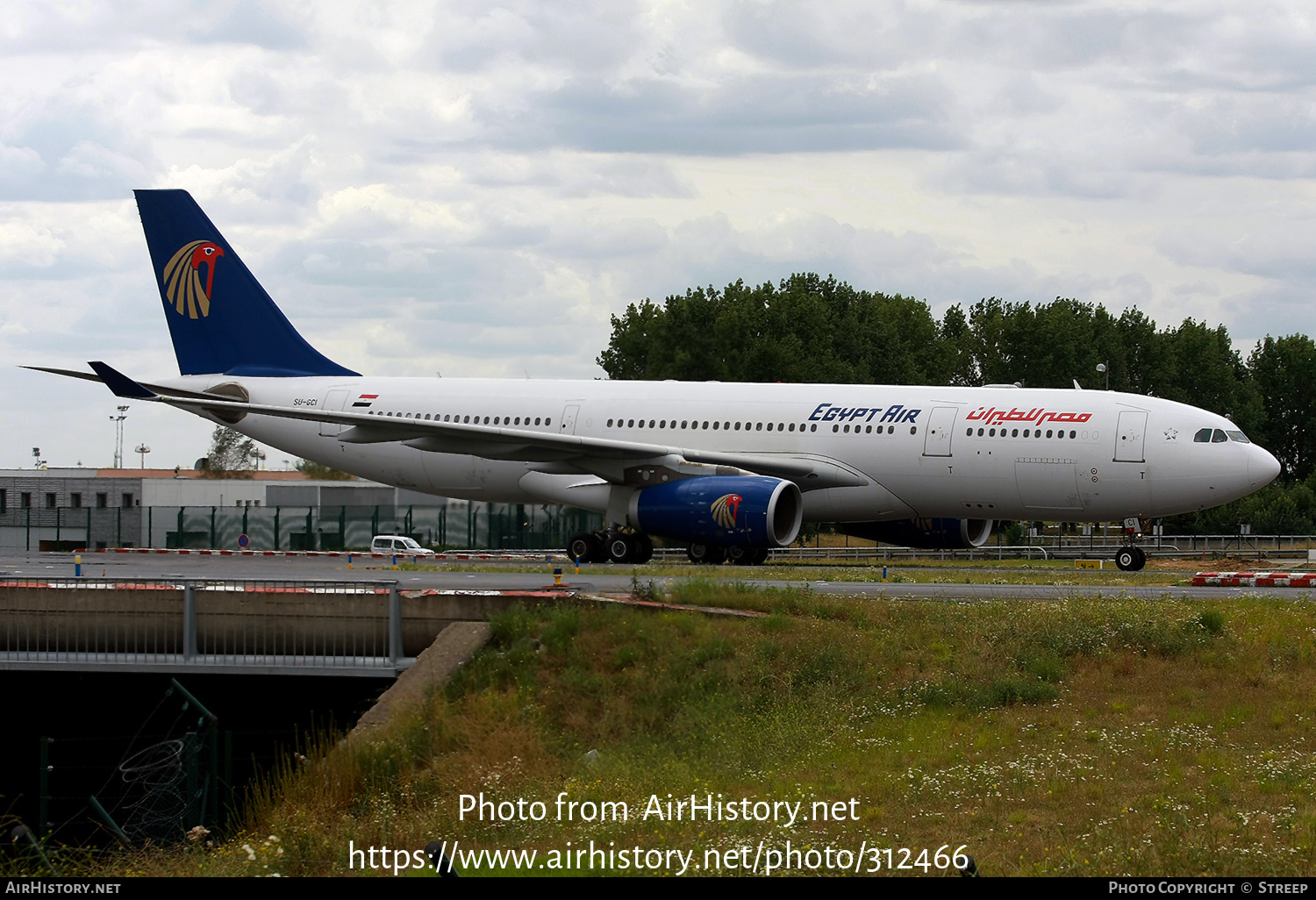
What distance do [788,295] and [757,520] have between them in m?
48.4

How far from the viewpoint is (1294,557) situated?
40.5 m

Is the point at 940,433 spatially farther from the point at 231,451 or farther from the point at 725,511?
the point at 231,451

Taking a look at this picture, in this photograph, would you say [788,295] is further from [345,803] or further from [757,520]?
[345,803]

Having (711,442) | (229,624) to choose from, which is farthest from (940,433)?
(229,624)

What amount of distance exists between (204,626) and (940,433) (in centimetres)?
Result: 1492

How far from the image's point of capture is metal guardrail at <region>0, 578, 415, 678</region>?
54.9 feet

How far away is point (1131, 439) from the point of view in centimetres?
2642

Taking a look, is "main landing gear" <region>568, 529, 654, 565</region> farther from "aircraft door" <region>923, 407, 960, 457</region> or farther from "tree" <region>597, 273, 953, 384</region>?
"tree" <region>597, 273, 953, 384</region>

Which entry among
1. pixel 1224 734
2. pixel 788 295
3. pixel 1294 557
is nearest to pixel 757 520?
pixel 1224 734

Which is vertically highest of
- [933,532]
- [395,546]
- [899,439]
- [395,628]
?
[899,439]

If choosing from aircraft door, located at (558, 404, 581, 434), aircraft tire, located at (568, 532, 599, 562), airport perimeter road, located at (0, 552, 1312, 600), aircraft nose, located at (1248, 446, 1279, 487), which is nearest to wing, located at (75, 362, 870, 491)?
aircraft tire, located at (568, 532, 599, 562)

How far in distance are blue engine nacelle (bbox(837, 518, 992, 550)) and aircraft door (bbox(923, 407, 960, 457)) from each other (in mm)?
3550

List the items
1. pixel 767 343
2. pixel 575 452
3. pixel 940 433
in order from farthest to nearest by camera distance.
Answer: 1. pixel 767 343
2. pixel 575 452
3. pixel 940 433

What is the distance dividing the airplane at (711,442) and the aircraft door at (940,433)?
0.03 metres
